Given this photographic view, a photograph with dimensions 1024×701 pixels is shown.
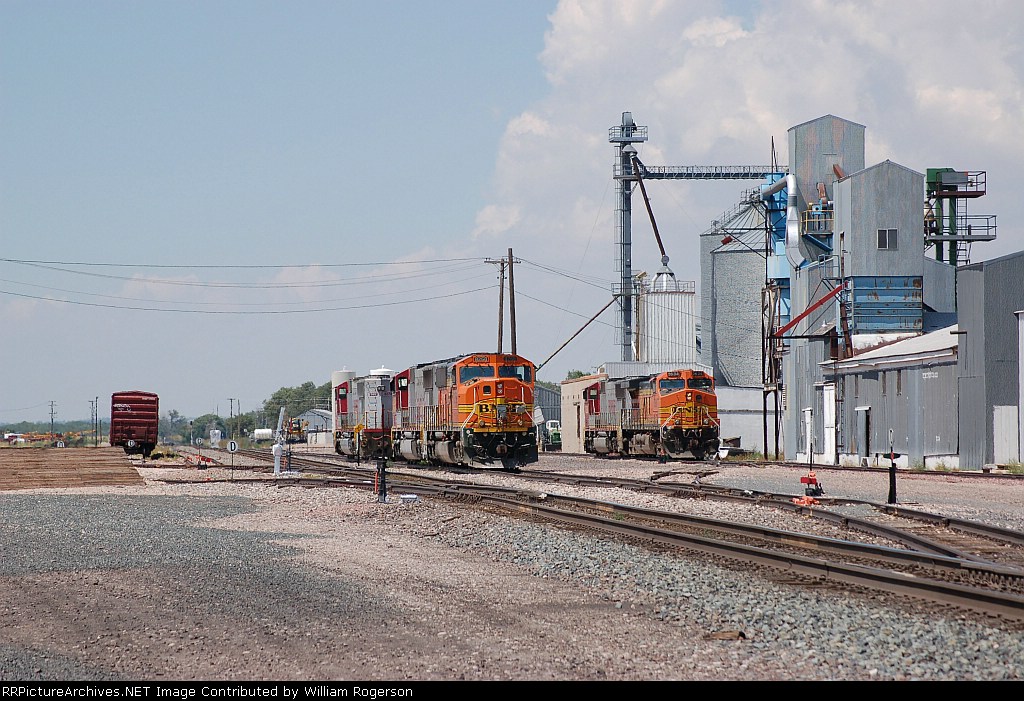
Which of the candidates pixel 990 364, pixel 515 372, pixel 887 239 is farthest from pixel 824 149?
pixel 515 372

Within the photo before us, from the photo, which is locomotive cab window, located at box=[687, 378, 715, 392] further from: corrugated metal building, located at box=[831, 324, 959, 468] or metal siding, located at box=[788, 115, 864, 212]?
metal siding, located at box=[788, 115, 864, 212]

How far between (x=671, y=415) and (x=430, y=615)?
33.9 m

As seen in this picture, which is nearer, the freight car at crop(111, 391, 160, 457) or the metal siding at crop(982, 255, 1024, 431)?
the metal siding at crop(982, 255, 1024, 431)

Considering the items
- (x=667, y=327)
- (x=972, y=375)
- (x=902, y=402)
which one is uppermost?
(x=667, y=327)

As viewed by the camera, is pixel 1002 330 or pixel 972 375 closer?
pixel 1002 330

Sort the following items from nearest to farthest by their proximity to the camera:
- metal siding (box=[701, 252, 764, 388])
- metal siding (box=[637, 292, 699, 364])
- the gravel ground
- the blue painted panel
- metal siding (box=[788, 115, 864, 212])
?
the gravel ground, the blue painted panel, metal siding (box=[788, 115, 864, 212]), metal siding (box=[701, 252, 764, 388]), metal siding (box=[637, 292, 699, 364])

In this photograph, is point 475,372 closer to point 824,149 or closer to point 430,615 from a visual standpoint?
point 430,615

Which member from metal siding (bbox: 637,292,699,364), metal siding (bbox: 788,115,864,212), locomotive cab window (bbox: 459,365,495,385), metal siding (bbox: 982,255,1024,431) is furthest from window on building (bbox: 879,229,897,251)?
metal siding (bbox: 637,292,699,364)

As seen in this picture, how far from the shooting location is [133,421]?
51.3 m

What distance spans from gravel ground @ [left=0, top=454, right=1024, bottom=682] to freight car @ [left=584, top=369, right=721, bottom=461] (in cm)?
2675

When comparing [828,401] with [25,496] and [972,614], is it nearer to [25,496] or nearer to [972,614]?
[25,496]

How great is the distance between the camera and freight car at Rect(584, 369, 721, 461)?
41.8 meters

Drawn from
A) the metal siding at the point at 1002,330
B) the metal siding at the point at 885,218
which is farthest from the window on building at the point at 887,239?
the metal siding at the point at 1002,330
